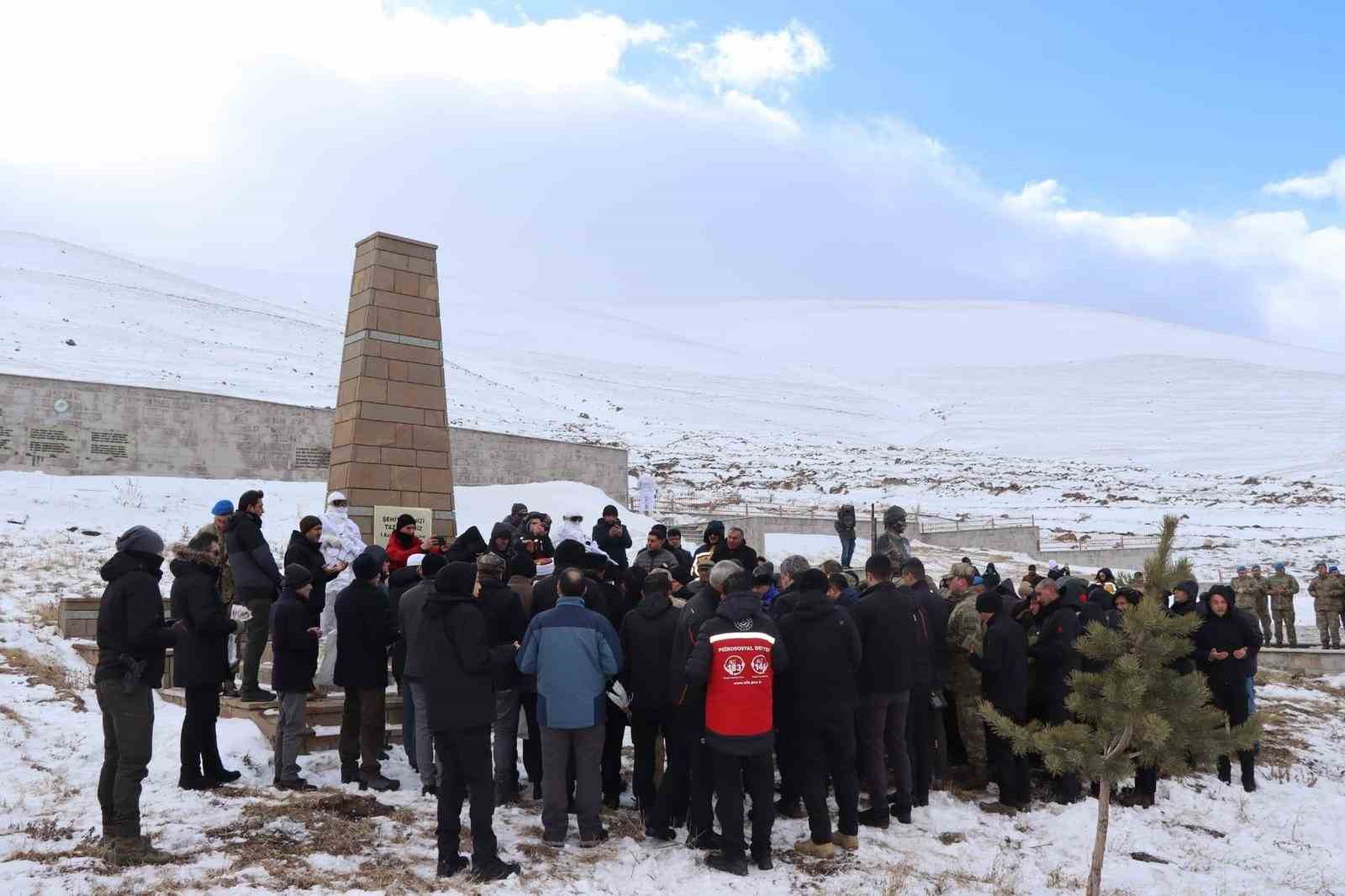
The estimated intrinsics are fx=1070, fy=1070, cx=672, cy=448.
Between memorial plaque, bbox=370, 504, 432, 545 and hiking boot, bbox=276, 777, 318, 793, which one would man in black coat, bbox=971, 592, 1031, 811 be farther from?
memorial plaque, bbox=370, 504, 432, 545

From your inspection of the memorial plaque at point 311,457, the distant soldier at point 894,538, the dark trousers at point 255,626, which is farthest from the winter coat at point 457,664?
the memorial plaque at point 311,457

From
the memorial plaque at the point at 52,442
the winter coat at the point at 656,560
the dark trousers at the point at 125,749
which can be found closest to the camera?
the dark trousers at the point at 125,749

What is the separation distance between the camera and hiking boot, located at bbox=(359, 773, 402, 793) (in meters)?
7.18

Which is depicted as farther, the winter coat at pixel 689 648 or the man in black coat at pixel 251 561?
the man in black coat at pixel 251 561

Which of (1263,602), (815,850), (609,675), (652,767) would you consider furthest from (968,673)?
(1263,602)

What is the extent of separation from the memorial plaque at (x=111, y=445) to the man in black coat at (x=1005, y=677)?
19.2 m

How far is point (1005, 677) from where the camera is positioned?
777 centimetres

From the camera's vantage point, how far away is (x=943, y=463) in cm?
5453

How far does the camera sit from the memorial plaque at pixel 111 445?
2144 cm

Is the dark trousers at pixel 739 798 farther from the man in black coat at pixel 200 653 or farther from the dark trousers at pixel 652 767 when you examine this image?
the man in black coat at pixel 200 653

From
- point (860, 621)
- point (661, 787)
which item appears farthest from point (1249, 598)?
point (661, 787)

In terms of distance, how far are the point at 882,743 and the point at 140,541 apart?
4.84 meters

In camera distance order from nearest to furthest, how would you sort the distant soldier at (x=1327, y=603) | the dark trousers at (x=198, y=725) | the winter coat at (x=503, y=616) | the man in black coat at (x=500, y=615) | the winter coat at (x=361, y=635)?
the man in black coat at (x=500, y=615) → the winter coat at (x=503, y=616) → the dark trousers at (x=198, y=725) → the winter coat at (x=361, y=635) → the distant soldier at (x=1327, y=603)

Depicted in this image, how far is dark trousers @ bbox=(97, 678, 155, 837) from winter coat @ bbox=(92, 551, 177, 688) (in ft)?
0.30
